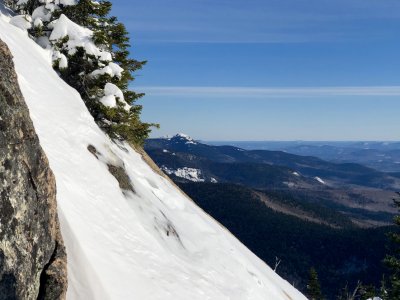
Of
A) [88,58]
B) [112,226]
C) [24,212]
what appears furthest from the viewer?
[88,58]

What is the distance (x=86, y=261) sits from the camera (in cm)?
1063

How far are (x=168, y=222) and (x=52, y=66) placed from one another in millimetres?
10679

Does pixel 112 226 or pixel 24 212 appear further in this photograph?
pixel 112 226

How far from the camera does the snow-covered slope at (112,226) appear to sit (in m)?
11.3

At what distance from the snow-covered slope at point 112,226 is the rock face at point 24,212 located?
4.46 ft

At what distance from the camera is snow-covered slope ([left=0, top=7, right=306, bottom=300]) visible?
1134cm

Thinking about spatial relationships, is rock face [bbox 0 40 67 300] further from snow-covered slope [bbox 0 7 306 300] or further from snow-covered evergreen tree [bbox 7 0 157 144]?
snow-covered evergreen tree [bbox 7 0 157 144]

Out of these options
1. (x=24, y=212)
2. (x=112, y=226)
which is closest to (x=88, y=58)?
(x=112, y=226)

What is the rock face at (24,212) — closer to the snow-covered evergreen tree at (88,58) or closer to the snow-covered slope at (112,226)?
the snow-covered slope at (112,226)

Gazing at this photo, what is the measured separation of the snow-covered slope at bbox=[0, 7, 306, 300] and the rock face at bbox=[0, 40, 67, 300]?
1.36m

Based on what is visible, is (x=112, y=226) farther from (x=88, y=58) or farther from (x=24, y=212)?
(x=88, y=58)

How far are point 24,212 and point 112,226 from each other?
209 inches

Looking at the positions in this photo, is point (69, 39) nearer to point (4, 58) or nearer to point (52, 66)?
point (52, 66)

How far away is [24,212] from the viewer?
8.10 metres
